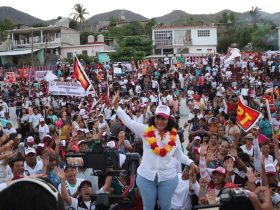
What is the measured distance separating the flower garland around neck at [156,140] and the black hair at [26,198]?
344cm

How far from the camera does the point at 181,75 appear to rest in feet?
85.9

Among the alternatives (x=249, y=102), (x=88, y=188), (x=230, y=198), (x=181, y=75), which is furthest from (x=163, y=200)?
(x=181, y=75)

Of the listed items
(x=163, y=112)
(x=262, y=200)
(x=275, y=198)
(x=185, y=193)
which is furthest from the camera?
(x=185, y=193)

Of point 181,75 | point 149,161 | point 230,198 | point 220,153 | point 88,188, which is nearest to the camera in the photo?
point 230,198

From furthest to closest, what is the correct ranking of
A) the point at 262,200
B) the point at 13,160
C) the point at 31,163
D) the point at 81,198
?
the point at 31,163
the point at 13,160
the point at 81,198
the point at 262,200

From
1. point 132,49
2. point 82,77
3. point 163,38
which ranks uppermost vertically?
point 163,38

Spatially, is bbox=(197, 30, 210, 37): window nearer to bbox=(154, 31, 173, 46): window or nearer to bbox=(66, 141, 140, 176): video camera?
bbox=(154, 31, 173, 46): window

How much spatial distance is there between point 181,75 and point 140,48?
22.6m

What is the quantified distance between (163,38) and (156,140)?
5396 centimetres

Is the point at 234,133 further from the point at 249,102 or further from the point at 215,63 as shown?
the point at 215,63

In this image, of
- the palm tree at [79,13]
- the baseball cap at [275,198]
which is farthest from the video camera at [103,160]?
the palm tree at [79,13]

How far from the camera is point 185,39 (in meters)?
57.0

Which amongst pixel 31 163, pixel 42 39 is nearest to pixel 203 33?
pixel 42 39

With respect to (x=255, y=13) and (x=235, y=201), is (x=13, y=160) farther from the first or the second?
(x=255, y=13)
